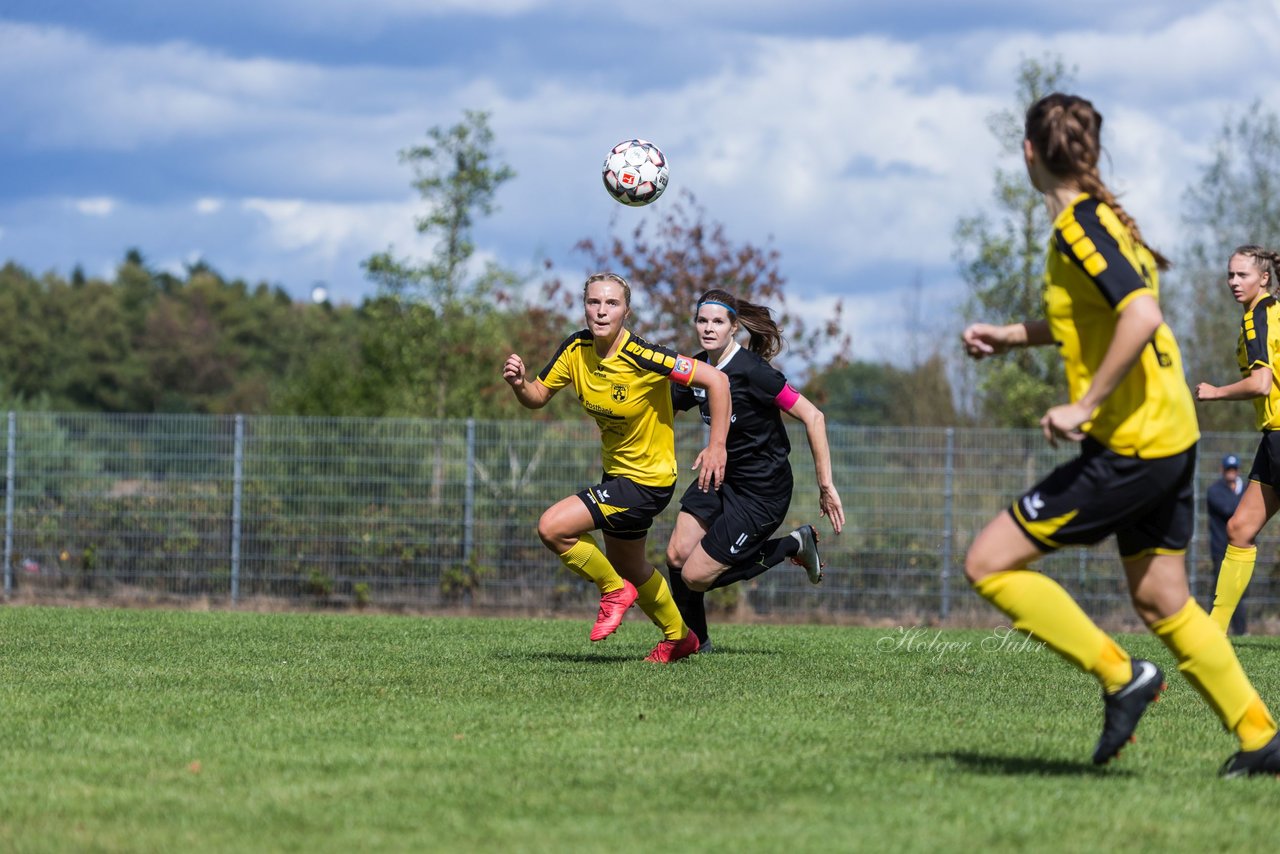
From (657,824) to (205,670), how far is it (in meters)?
4.17

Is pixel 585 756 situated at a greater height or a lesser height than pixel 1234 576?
lesser

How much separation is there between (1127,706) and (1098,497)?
0.66 metres

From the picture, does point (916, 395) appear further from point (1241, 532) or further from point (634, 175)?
point (634, 175)

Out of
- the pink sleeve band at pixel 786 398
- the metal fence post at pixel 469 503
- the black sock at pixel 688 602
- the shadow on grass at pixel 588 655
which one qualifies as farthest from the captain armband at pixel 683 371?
the metal fence post at pixel 469 503

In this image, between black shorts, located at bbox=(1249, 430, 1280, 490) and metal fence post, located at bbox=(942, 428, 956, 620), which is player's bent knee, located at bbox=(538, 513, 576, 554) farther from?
metal fence post, located at bbox=(942, 428, 956, 620)

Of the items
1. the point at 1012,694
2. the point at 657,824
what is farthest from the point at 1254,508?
the point at 657,824

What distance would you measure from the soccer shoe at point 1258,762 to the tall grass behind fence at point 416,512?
36.2 ft

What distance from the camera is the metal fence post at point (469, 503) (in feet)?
52.8

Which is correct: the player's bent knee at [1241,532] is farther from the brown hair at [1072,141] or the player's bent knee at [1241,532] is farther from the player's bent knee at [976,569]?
the player's bent knee at [976,569]

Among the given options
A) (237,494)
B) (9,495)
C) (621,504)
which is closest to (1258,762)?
(621,504)

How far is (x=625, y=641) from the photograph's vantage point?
9.92m

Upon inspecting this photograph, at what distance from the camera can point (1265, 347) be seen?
8.77 metres

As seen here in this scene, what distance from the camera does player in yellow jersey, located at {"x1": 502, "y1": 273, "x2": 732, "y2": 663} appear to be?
775 centimetres

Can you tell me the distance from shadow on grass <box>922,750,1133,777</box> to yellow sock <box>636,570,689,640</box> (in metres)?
3.19
